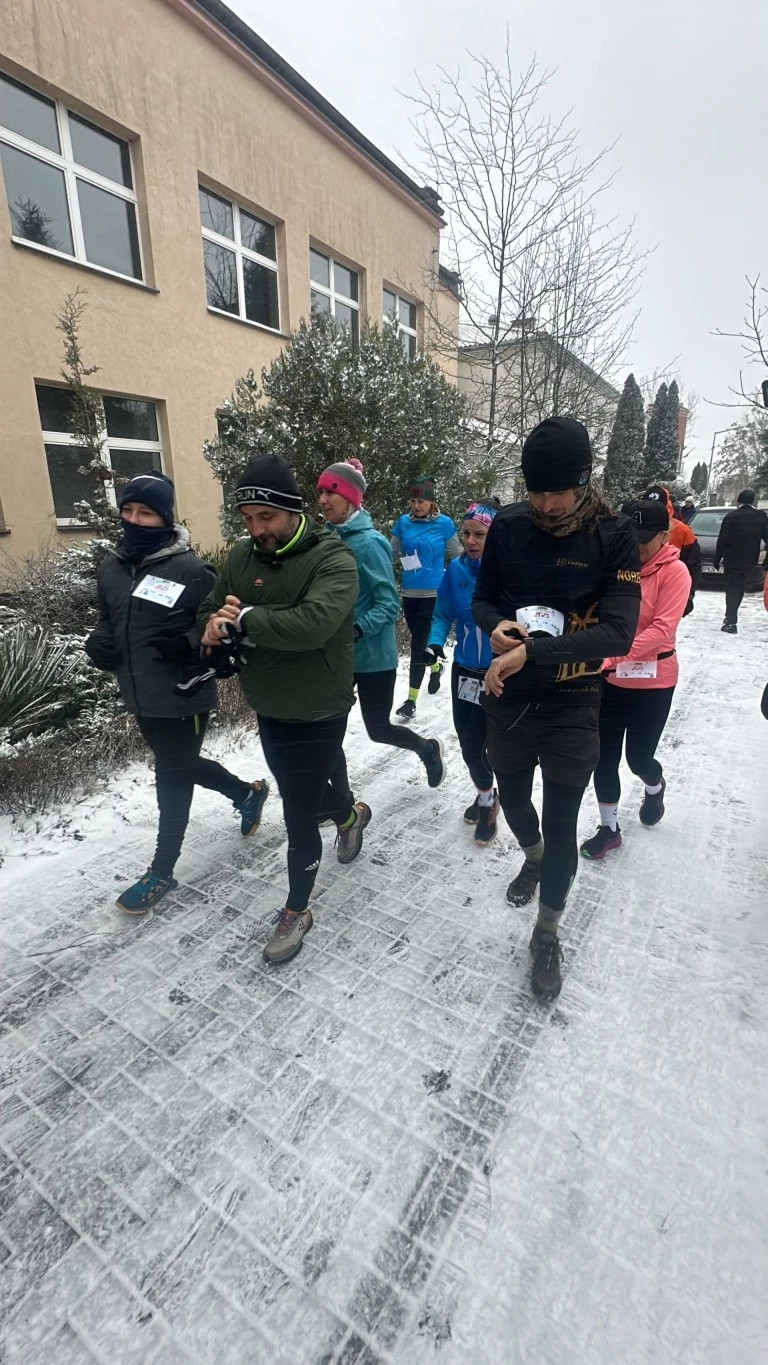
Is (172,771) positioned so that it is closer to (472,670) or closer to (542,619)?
(472,670)

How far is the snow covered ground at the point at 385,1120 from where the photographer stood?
142 centimetres

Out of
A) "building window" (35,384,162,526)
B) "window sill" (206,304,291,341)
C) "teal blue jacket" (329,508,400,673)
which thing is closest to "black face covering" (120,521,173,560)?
"teal blue jacket" (329,508,400,673)

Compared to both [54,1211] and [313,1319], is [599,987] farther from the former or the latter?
[54,1211]

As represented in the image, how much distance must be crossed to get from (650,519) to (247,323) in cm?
933

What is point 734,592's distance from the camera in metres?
8.15

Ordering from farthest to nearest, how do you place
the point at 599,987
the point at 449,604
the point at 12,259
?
the point at 12,259
the point at 449,604
the point at 599,987

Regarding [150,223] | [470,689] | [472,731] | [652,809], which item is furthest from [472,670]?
[150,223]

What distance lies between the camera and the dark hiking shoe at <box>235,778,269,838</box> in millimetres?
3324

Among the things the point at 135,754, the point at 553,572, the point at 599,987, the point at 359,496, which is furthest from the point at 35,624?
the point at 599,987

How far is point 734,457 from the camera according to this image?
39438 millimetres

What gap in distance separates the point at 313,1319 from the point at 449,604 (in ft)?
9.75

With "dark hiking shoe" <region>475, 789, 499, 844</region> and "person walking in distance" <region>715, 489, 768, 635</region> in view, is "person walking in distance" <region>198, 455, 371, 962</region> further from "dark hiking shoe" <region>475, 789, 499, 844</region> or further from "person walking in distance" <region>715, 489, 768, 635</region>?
"person walking in distance" <region>715, 489, 768, 635</region>

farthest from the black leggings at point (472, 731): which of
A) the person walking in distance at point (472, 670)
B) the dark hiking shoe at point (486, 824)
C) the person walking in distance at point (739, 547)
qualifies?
the person walking in distance at point (739, 547)

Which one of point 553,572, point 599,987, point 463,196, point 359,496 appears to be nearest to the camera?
point 553,572
